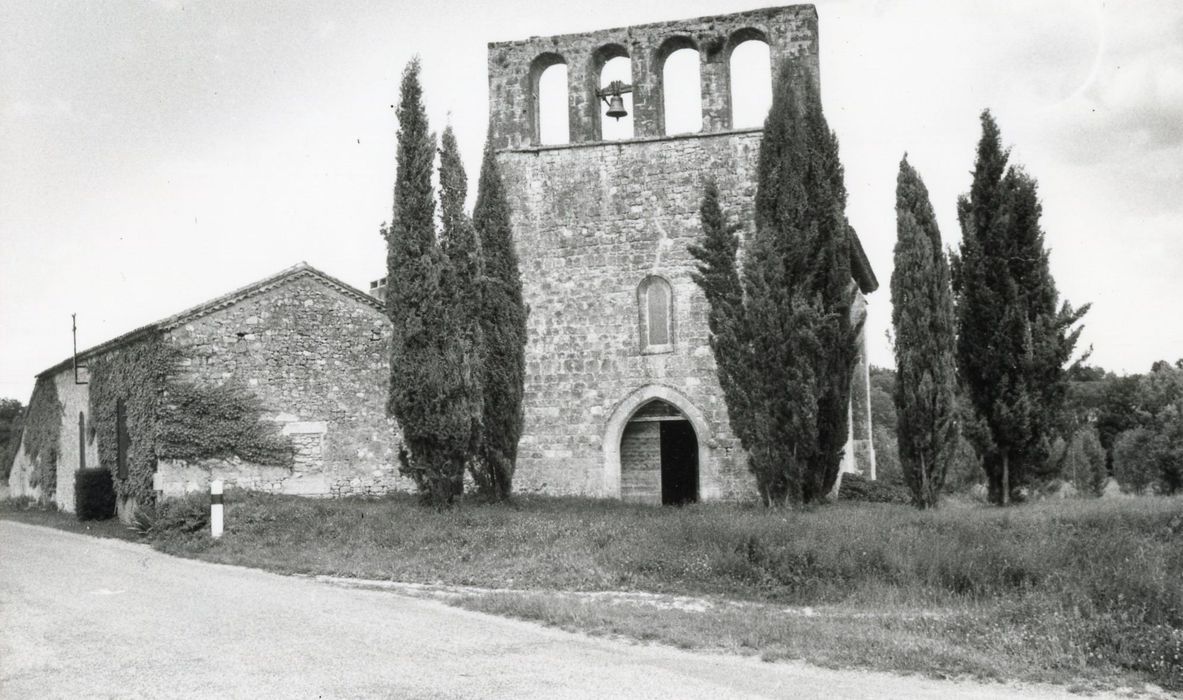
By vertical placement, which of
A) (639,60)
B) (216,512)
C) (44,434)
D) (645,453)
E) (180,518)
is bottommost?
(180,518)

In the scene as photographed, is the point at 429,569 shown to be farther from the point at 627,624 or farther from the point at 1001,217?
→ the point at 1001,217

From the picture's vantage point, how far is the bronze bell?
2036 centimetres

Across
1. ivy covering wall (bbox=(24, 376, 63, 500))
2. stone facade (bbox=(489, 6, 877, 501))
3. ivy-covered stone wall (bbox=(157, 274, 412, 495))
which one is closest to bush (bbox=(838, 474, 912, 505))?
stone facade (bbox=(489, 6, 877, 501))

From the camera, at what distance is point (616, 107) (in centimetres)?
2042

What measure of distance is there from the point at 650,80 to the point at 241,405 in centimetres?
1057

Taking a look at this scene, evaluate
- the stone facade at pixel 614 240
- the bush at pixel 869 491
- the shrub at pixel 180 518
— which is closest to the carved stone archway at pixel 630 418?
the stone facade at pixel 614 240

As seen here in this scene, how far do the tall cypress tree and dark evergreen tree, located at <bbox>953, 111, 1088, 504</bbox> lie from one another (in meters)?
0.83

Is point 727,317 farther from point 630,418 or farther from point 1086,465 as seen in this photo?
point 1086,465

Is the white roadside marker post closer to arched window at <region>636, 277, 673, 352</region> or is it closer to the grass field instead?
the grass field

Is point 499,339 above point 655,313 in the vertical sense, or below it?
below

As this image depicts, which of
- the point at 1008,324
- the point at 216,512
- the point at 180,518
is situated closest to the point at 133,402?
the point at 180,518

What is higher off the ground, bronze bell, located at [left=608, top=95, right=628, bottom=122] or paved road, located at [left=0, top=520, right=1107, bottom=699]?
bronze bell, located at [left=608, top=95, right=628, bottom=122]

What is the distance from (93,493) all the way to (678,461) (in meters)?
13.0

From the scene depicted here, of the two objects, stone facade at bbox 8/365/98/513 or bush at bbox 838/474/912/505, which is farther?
stone facade at bbox 8/365/98/513
